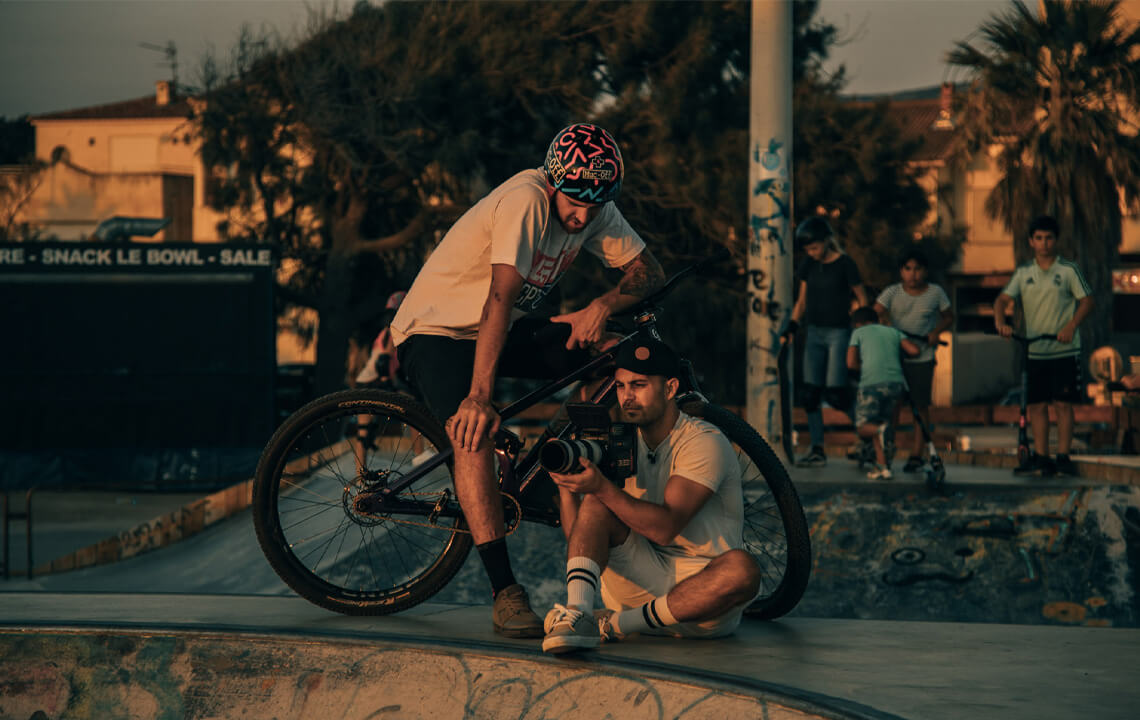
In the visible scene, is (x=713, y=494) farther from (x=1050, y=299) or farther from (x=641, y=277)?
(x=1050, y=299)

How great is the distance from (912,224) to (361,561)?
23.5 m

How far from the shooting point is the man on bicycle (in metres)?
4.03

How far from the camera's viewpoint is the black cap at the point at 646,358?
407 centimetres

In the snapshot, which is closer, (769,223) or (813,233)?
(813,233)

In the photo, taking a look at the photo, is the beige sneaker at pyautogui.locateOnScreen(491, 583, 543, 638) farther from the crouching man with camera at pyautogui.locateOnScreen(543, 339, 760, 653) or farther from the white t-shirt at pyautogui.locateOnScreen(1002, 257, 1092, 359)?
the white t-shirt at pyautogui.locateOnScreen(1002, 257, 1092, 359)

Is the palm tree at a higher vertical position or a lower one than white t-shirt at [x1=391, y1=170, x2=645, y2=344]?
higher

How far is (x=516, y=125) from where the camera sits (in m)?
28.2

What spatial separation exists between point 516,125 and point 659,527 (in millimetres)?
24839

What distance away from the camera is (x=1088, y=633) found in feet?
14.8

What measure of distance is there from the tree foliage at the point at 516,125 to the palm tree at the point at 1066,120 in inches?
89.4

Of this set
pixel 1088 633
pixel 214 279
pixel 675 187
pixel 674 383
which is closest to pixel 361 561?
pixel 674 383

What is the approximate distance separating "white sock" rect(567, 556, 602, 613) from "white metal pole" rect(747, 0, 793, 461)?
5665 millimetres

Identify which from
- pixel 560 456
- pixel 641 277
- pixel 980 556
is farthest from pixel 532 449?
pixel 980 556

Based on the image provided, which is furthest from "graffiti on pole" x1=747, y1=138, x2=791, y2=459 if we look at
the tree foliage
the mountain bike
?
the tree foliage
